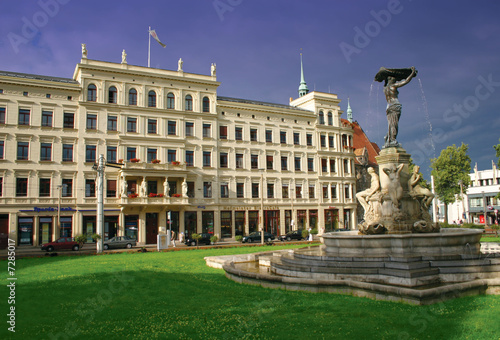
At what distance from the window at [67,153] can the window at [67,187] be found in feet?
7.27

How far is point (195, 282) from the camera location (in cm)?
1402

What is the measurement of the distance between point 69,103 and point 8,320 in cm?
3907

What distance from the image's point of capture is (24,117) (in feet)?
137

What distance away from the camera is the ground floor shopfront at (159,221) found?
40.3 metres

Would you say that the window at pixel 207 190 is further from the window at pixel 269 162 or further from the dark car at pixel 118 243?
the dark car at pixel 118 243

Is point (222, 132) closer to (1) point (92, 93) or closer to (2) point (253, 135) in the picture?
(2) point (253, 135)

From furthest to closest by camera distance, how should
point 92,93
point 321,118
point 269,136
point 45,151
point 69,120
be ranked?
1. point 321,118
2. point 269,136
3. point 92,93
4. point 69,120
5. point 45,151

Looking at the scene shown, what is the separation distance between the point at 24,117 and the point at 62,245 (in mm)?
15682

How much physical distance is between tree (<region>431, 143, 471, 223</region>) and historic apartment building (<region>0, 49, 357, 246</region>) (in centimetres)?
1701

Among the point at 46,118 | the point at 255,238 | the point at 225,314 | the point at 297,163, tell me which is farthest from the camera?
the point at 297,163

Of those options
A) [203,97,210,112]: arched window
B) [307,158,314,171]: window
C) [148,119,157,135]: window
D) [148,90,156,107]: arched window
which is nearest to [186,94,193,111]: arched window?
[203,97,210,112]: arched window

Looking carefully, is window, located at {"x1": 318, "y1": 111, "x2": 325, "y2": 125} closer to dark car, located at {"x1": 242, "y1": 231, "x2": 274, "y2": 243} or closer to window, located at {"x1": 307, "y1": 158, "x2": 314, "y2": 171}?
window, located at {"x1": 307, "y1": 158, "x2": 314, "y2": 171}

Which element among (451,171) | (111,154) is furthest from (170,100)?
(451,171)

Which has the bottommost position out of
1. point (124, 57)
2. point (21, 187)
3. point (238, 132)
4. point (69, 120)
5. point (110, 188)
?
point (110, 188)
